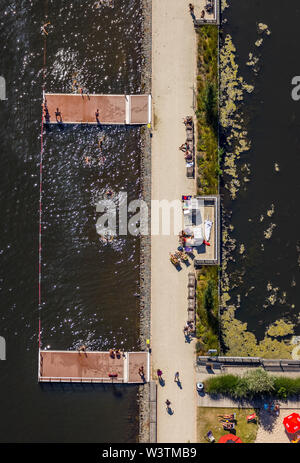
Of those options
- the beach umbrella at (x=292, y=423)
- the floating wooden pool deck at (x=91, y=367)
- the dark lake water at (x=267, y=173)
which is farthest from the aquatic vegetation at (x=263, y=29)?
the beach umbrella at (x=292, y=423)

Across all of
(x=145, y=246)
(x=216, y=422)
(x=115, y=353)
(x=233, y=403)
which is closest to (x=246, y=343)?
(x=233, y=403)

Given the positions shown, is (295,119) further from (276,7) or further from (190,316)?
(190,316)

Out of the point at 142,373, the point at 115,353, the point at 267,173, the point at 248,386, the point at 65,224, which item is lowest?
the point at 248,386

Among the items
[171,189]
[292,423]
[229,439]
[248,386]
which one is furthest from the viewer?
[171,189]

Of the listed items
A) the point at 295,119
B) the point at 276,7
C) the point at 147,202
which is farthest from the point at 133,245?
the point at 276,7

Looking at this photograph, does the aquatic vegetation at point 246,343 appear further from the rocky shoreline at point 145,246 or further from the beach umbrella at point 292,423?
the rocky shoreline at point 145,246

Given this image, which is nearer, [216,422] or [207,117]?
[216,422]

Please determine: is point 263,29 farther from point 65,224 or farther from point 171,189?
point 65,224
